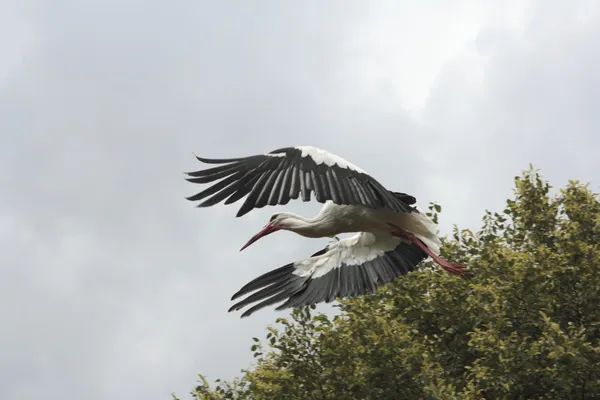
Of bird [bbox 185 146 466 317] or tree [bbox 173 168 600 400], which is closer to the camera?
bird [bbox 185 146 466 317]

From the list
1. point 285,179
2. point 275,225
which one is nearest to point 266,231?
point 275,225

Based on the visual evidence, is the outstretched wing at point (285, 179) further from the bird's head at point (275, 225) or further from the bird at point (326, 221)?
the bird's head at point (275, 225)

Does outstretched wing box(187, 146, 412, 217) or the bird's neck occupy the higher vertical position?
the bird's neck

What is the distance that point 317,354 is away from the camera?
1438 cm

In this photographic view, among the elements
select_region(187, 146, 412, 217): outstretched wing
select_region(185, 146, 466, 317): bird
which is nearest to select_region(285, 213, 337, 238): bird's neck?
select_region(185, 146, 466, 317): bird

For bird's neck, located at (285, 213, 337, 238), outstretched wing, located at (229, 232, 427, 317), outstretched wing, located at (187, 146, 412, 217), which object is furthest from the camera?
outstretched wing, located at (229, 232, 427, 317)

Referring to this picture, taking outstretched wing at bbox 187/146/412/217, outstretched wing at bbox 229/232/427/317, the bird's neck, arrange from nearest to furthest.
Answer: outstretched wing at bbox 187/146/412/217
the bird's neck
outstretched wing at bbox 229/232/427/317

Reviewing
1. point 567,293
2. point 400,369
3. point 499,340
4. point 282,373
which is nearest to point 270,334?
point 282,373

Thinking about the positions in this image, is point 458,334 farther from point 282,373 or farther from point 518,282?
point 282,373

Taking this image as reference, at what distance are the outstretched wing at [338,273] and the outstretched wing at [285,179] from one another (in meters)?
2.13

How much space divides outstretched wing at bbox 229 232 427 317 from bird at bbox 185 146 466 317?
0.04 ft

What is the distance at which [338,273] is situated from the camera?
44.0 ft

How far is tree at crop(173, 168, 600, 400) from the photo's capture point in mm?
13227

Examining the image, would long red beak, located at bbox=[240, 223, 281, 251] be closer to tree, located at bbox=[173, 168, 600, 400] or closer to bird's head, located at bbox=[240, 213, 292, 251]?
bird's head, located at bbox=[240, 213, 292, 251]
